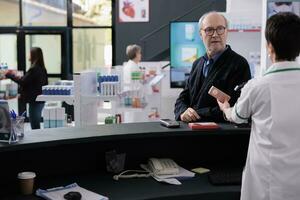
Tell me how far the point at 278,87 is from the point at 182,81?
5757 mm

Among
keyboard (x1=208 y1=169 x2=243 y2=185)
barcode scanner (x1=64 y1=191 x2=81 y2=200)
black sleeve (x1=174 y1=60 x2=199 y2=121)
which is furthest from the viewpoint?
black sleeve (x1=174 y1=60 x2=199 y2=121)

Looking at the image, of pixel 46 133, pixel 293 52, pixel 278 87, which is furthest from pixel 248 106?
pixel 46 133

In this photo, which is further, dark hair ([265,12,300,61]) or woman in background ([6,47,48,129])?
woman in background ([6,47,48,129])

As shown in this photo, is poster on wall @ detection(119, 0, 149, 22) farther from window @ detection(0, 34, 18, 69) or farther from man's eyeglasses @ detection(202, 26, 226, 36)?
man's eyeglasses @ detection(202, 26, 226, 36)

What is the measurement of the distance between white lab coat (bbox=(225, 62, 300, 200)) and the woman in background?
508 cm

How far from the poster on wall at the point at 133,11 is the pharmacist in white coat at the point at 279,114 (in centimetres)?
799

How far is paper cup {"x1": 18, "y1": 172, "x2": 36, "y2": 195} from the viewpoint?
2188 mm

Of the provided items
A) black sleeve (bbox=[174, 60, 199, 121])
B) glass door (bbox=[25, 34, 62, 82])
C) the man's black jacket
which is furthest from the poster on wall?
the man's black jacket

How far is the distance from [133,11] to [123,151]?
7.49 metres

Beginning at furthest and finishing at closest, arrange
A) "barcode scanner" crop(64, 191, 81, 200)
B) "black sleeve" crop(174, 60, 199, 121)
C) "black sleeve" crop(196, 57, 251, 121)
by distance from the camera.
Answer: "black sleeve" crop(174, 60, 199, 121), "black sleeve" crop(196, 57, 251, 121), "barcode scanner" crop(64, 191, 81, 200)

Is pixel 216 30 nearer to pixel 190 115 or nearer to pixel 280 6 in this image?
pixel 190 115

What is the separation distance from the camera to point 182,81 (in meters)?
7.62

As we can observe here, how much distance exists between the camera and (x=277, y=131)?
6.12 feet

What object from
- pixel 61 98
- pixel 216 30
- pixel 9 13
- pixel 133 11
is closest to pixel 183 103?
pixel 216 30
